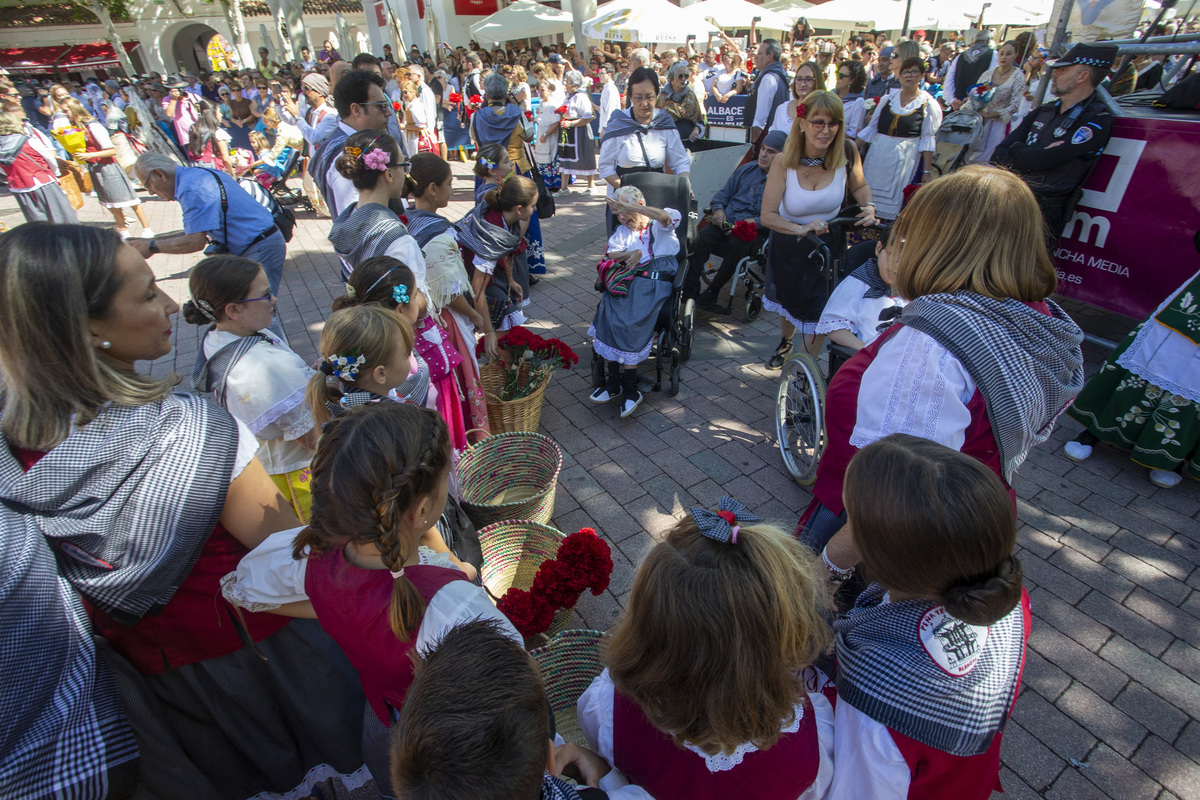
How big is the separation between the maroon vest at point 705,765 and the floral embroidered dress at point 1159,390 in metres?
3.31

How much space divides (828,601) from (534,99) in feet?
39.5

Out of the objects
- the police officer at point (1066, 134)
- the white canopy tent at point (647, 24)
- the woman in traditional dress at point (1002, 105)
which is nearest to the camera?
the police officer at point (1066, 134)

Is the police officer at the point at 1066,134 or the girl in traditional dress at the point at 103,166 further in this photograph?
the girl in traditional dress at the point at 103,166

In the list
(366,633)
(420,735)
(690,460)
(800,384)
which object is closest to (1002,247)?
(420,735)

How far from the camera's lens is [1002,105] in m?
7.69

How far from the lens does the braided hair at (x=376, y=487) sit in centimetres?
129

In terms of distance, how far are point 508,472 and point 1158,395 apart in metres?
3.64

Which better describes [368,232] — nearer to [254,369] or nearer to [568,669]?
[254,369]

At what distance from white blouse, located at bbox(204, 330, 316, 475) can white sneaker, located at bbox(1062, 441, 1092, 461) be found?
419 centimetres

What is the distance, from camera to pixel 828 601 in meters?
1.24

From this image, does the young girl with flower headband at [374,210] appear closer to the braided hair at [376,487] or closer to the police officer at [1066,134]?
the braided hair at [376,487]

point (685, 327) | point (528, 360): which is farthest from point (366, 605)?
point (685, 327)

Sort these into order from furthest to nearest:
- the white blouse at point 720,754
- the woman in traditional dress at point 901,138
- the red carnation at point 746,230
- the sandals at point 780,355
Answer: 1. the woman in traditional dress at point 901,138
2. the red carnation at point 746,230
3. the sandals at point 780,355
4. the white blouse at point 720,754

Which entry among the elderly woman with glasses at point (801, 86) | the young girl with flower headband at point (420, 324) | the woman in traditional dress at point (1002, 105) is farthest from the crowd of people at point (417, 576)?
the woman in traditional dress at point (1002, 105)
